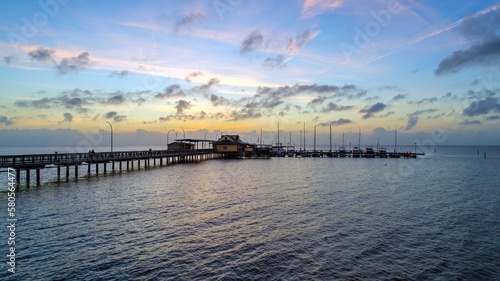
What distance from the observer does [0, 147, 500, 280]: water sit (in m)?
13.6

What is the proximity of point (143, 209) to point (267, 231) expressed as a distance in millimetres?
10788

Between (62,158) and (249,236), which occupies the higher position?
(62,158)

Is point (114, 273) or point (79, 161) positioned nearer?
point (114, 273)

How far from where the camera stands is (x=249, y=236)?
60.0 ft

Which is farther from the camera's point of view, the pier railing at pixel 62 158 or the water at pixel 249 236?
the pier railing at pixel 62 158

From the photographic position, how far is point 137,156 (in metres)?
58.0

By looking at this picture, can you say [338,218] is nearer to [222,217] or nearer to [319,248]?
[319,248]

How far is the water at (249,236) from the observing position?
13625 mm

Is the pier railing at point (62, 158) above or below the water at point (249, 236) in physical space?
above

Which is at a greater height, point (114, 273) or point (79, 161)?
point (79, 161)

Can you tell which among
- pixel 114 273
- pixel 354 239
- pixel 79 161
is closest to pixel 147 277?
pixel 114 273

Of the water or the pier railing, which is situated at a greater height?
the pier railing

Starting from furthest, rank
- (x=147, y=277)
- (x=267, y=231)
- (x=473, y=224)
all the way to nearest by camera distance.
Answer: (x=473, y=224), (x=267, y=231), (x=147, y=277)

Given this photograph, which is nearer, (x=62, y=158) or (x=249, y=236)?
(x=249, y=236)
